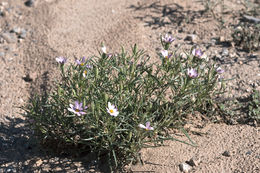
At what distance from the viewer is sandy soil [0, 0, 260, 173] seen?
2.87 meters

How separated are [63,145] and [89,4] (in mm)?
2651

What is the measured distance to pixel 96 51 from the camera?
14.0ft

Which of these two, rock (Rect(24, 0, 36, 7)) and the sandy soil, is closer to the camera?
the sandy soil

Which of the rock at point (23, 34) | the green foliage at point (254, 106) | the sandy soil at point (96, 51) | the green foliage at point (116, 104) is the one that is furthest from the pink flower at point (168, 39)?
the rock at point (23, 34)

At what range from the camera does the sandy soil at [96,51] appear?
9.41 ft

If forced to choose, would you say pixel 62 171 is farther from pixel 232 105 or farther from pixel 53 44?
pixel 53 44

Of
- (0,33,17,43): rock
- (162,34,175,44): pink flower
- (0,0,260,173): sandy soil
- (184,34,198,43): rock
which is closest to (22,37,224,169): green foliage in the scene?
(162,34,175,44): pink flower

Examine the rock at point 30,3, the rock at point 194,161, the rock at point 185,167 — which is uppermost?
the rock at point 30,3

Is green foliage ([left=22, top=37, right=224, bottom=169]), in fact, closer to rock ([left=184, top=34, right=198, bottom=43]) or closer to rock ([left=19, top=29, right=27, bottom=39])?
rock ([left=184, top=34, right=198, bottom=43])

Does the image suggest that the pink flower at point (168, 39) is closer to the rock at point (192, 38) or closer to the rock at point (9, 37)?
the rock at point (192, 38)

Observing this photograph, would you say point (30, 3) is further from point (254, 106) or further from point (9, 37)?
point (254, 106)

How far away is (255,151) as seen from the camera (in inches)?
110

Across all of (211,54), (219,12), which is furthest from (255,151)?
(219,12)

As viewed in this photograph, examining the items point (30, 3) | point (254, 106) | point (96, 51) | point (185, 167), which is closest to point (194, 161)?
point (185, 167)
